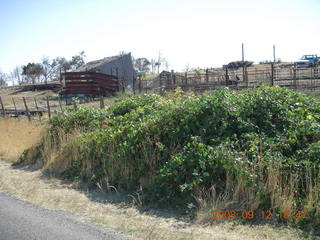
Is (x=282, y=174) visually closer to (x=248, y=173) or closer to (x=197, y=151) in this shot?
(x=248, y=173)

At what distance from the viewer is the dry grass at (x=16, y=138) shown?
10.1 m

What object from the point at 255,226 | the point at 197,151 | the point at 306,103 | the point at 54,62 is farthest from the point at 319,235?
the point at 54,62

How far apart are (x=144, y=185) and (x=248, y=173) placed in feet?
7.17

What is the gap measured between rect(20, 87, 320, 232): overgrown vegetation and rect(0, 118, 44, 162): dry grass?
2.22 m

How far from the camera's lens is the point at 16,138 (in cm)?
1152

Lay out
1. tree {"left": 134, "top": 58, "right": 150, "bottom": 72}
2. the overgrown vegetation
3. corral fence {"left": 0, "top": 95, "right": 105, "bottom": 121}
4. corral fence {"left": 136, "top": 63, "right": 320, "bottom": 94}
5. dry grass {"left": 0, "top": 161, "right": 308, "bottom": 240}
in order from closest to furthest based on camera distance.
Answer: dry grass {"left": 0, "top": 161, "right": 308, "bottom": 240} → the overgrown vegetation → corral fence {"left": 0, "top": 95, "right": 105, "bottom": 121} → corral fence {"left": 136, "top": 63, "right": 320, "bottom": 94} → tree {"left": 134, "top": 58, "right": 150, "bottom": 72}

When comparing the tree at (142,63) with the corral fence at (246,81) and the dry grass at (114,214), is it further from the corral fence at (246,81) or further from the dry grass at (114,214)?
the dry grass at (114,214)
